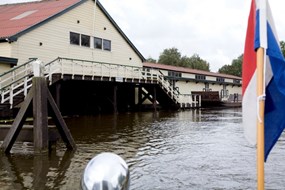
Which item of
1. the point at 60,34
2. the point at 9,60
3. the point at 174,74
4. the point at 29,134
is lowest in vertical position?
the point at 29,134

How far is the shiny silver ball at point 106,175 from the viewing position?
2680mm

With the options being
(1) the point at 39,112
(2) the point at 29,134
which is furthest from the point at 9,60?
(1) the point at 39,112

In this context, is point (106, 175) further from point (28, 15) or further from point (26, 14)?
point (26, 14)

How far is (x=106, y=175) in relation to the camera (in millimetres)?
2701

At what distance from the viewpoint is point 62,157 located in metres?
8.41

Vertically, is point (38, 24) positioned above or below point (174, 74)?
above

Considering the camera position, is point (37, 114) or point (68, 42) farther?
point (68, 42)

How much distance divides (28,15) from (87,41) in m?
4.28

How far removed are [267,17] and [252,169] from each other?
472cm

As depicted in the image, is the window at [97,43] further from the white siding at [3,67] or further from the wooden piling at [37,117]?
the wooden piling at [37,117]

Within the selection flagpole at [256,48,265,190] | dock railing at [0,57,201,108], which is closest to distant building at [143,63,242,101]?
dock railing at [0,57,201,108]

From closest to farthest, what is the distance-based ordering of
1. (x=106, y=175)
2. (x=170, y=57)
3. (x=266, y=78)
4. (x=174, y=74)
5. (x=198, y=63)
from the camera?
(x=106, y=175)
(x=266, y=78)
(x=174, y=74)
(x=170, y=57)
(x=198, y=63)

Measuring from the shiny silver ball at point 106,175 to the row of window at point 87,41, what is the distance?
23.0 m

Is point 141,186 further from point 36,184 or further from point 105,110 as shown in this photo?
point 105,110
